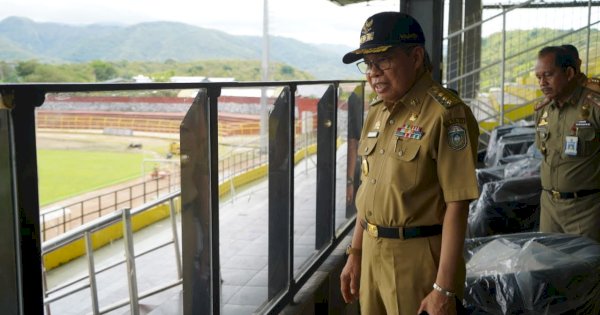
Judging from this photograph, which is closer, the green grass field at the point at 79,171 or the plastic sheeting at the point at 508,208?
the green grass field at the point at 79,171

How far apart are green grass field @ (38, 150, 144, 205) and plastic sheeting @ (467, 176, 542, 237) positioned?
7.52ft

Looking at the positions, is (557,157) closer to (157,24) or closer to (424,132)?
(424,132)

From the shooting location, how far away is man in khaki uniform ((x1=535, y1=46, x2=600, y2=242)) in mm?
3027

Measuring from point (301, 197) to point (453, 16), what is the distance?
24.3 feet

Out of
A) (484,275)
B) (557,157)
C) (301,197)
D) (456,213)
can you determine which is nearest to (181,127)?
(456,213)

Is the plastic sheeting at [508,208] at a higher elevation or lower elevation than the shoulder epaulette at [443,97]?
lower

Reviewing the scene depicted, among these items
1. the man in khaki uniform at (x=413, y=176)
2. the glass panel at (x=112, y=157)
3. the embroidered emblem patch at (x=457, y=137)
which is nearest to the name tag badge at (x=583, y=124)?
the man in khaki uniform at (x=413, y=176)

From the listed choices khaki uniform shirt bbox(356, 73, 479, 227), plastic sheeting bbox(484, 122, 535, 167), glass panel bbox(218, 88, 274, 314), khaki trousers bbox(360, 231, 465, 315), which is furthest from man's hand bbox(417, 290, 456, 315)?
plastic sheeting bbox(484, 122, 535, 167)

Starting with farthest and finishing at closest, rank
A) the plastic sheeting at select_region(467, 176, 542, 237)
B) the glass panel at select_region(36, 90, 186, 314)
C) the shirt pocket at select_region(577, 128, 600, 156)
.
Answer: the plastic sheeting at select_region(467, 176, 542, 237) → the shirt pocket at select_region(577, 128, 600, 156) → the glass panel at select_region(36, 90, 186, 314)

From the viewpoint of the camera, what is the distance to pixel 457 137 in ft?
5.33

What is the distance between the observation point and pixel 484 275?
6.95 ft

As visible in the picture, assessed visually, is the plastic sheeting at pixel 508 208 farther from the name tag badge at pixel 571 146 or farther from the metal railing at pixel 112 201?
the metal railing at pixel 112 201

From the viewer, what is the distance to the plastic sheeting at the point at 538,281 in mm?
1958

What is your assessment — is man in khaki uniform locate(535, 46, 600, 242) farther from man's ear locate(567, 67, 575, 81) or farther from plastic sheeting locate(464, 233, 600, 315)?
plastic sheeting locate(464, 233, 600, 315)
